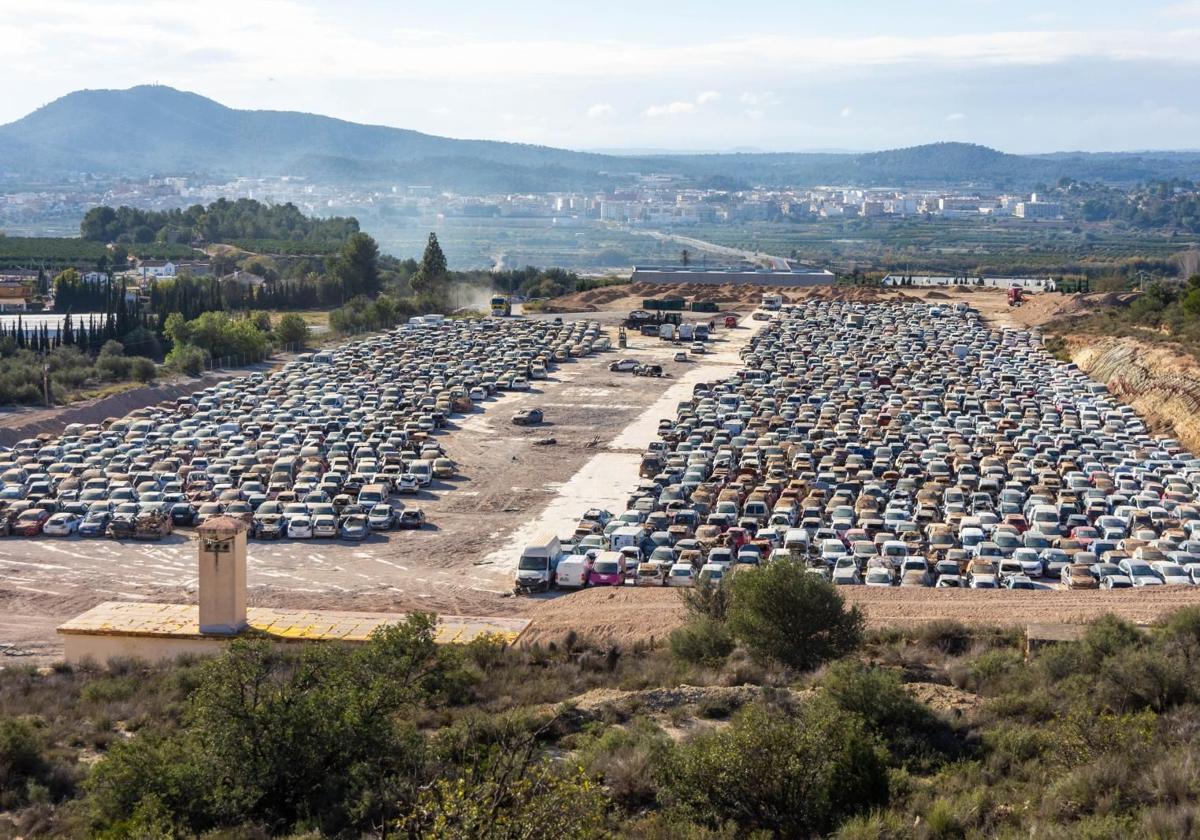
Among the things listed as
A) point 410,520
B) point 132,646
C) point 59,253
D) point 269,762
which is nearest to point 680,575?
point 410,520

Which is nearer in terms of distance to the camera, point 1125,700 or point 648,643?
point 1125,700

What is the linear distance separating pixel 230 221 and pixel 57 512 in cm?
11034

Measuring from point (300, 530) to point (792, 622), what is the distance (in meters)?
14.1

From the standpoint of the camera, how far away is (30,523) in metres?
28.2

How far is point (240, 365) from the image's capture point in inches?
2178

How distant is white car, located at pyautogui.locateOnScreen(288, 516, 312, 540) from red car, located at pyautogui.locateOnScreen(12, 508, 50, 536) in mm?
4939

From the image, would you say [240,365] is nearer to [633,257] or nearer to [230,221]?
[230,221]

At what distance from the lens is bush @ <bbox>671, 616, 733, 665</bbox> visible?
16406 mm

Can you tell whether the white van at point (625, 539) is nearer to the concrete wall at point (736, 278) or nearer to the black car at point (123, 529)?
the black car at point (123, 529)

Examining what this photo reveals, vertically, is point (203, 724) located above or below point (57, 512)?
above

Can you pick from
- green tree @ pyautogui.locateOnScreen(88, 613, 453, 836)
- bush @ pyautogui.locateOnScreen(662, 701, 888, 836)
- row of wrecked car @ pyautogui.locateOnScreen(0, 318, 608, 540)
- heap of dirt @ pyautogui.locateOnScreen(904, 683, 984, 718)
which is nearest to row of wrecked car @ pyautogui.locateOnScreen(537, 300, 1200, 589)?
heap of dirt @ pyautogui.locateOnScreen(904, 683, 984, 718)

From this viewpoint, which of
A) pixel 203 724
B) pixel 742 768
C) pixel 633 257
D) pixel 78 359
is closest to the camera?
pixel 742 768

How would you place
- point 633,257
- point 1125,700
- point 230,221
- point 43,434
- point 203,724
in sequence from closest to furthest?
point 203,724, point 1125,700, point 43,434, point 230,221, point 633,257

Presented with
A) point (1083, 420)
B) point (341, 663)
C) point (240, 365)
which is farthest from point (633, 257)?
point (341, 663)
